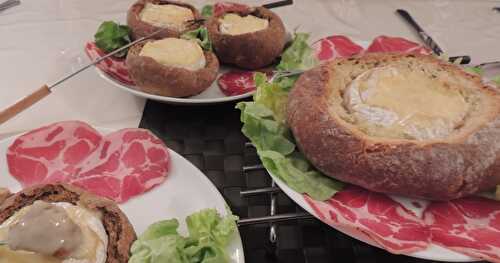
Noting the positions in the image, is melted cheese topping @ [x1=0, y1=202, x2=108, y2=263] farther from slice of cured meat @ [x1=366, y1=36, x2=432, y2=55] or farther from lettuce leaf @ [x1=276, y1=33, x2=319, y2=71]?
slice of cured meat @ [x1=366, y1=36, x2=432, y2=55]

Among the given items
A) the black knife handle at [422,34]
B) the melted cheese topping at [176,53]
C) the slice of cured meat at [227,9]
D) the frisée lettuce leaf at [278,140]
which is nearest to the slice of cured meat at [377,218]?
the frisée lettuce leaf at [278,140]

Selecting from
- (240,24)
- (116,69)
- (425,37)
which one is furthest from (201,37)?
(425,37)

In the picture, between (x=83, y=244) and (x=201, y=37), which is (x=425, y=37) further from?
(x=83, y=244)

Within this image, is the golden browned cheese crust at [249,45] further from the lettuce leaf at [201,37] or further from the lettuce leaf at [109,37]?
the lettuce leaf at [109,37]

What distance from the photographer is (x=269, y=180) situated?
1.17 metres

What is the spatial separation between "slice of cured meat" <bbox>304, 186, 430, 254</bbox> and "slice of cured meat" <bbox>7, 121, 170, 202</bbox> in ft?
1.20

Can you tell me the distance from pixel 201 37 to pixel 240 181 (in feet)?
1.78

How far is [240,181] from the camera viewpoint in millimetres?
1164

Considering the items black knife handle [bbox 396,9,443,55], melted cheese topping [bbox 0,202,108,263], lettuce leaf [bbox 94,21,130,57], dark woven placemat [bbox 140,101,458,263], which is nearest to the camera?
melted cheese topping [bbox 0,202,108,263]

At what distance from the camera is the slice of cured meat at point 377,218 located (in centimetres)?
83

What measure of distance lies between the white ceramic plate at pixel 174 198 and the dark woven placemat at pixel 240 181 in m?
0.13

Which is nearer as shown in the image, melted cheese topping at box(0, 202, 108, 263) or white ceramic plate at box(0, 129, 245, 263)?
melted cheese topping at box(0, 202, 108, 263)

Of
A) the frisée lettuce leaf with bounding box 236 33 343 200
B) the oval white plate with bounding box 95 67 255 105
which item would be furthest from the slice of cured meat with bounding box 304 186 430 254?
the oval white plate with bounding box 95 67 255 105

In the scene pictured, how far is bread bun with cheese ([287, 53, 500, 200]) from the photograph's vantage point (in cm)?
89
